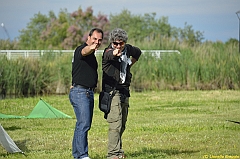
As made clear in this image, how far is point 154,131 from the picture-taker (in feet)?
36.6

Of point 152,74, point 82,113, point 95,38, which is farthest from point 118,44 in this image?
point 152,74

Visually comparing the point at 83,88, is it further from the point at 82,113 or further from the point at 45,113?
the point at 45,113

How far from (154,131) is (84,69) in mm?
4075

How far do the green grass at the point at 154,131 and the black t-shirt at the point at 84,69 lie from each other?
138 cm

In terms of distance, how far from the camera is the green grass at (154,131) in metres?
8.71

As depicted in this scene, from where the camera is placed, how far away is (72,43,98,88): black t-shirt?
7.43 m

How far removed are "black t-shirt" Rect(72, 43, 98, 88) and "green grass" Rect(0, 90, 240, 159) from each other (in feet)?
4.51

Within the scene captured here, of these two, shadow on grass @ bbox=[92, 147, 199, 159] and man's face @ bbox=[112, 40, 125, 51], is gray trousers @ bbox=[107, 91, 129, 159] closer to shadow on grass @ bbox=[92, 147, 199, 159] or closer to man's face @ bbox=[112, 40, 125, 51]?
shadow on grass @ bbox=[92, 147, 199, 159]

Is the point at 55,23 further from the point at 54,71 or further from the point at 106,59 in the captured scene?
the point at 106,59

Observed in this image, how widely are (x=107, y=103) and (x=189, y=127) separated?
4.25 m

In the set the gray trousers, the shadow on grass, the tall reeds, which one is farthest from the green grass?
the tall reeds

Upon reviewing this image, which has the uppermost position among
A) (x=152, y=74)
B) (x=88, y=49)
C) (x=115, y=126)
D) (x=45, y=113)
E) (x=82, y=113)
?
(x=88, y=49)

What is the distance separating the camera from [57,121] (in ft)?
44.3

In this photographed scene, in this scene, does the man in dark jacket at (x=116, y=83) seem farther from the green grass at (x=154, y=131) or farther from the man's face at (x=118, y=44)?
the green grass at (x=154, y=131)
